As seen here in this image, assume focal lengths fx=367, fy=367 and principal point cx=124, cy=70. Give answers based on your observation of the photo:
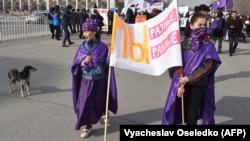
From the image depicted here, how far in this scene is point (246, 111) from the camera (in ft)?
21.6

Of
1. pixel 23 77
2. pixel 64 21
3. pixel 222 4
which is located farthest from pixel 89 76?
pixel 222 4

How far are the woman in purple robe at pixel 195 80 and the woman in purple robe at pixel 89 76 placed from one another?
103cm

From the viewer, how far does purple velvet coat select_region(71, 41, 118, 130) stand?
501 centimetres

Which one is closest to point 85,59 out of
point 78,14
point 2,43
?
point 2,43

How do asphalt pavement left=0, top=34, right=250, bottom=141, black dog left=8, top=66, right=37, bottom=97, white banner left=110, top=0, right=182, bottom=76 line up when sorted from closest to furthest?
white banner left=110, top=0, right=182, bottom=76 → asphalt pavement left=0, top=34, right=250, bottom=141 → black dog left=8, top=66, right=37, bottom=97

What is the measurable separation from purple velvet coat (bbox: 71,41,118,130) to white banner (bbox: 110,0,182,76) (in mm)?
526

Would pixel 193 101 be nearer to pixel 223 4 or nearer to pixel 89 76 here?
pixel 89 76

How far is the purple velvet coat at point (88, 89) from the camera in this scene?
5.01 meters

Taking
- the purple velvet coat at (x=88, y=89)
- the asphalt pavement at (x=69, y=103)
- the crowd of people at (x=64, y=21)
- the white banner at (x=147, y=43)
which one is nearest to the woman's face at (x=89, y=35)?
the purple velvet coat at (x=88, y=89)

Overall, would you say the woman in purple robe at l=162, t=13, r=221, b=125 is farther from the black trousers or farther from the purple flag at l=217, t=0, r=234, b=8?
the purple flag at l=217, t=0, r=234, b=8

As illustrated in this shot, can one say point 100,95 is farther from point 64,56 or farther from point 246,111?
point 64,56

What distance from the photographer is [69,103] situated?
6887mm

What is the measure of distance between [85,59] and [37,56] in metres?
8.43

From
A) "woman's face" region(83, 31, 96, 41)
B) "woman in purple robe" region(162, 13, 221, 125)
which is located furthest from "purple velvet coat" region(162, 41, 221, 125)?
"woman's face" region(83, 31, 96, 41)
